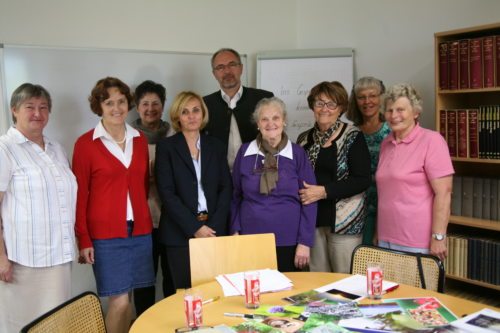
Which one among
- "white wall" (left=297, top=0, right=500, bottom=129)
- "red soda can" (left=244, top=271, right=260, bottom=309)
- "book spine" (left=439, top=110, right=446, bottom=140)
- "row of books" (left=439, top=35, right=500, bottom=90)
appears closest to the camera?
"red soda can" (left=244, top=271, right=260, bottom=309)

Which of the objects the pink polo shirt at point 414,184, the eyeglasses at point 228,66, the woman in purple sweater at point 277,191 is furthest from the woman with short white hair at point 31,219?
the pink polo shirt at point 414,184

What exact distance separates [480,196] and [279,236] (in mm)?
1427

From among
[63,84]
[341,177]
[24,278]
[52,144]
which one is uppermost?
[63,84]

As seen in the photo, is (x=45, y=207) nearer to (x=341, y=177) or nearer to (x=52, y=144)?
(x=52, y=144)

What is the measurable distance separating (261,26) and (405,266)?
9.19 ft

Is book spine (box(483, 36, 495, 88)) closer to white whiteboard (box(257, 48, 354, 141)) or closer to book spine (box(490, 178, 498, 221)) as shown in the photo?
book spine (box(490, 178, 498, 221))

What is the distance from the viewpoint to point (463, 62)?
3012 millimetres

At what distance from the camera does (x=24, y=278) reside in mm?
2342

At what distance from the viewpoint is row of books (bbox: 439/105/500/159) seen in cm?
292

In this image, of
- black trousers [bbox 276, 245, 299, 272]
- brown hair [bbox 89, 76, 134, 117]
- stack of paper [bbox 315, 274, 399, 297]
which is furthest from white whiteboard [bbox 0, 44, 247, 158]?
stack of paper [bbox 315, 274, 399, 297]

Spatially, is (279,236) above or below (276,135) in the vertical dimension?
below

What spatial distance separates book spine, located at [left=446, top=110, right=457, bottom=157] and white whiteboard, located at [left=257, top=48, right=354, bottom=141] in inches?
49.2

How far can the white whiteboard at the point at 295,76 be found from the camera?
4.18 meters

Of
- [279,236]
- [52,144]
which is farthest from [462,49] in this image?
[52,144]
